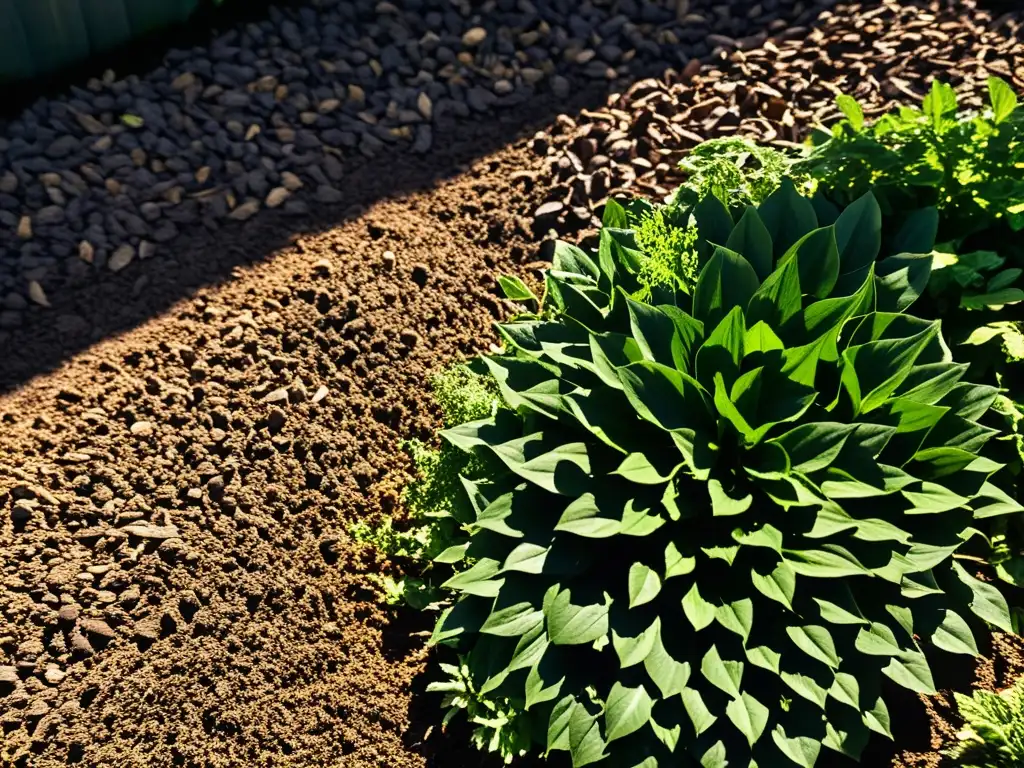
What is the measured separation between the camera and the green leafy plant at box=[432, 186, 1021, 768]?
239cm

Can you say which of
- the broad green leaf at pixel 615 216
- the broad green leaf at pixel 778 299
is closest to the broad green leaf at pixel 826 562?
the broad green leaf at pixel 778 299

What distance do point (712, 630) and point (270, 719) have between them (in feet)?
4.86

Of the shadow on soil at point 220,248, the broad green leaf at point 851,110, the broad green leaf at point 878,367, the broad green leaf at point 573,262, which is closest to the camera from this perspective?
the broad green leaf at point 878,367

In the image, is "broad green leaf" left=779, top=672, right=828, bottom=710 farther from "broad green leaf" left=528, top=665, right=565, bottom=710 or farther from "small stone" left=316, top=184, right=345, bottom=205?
"small stone" left=316, top=184, right=345, bottom=205

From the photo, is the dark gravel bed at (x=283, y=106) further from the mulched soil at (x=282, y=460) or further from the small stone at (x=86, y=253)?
the mulched soil at (x=282, y=460)

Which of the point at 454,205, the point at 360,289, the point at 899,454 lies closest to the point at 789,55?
the point at 454,205

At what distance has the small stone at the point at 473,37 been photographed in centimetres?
484

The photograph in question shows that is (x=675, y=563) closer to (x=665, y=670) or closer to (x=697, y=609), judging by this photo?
(x=697, y=609)

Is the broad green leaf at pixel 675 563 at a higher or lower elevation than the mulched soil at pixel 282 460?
higher

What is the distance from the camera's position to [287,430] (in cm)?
351

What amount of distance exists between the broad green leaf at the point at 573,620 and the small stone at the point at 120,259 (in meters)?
2.56

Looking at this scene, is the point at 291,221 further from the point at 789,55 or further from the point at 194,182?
the point at 789,55

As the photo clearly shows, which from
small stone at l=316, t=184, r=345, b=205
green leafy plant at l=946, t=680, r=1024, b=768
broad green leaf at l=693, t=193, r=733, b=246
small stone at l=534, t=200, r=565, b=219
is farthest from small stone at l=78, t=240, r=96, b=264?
green leafy plant at l=946, t=680, r=1024, b=768

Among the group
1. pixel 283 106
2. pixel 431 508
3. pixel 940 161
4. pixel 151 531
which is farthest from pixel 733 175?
pixel 151 531
